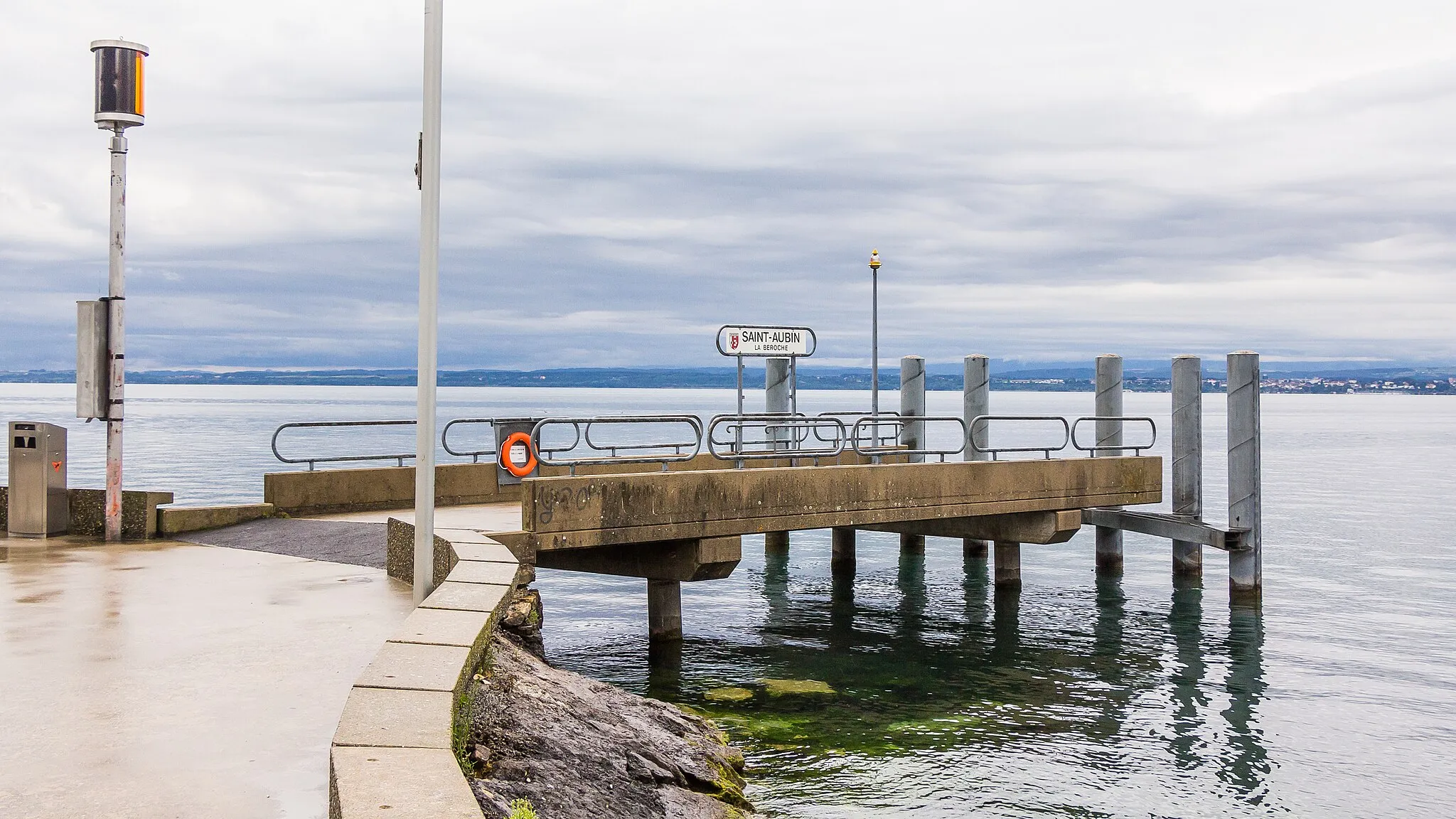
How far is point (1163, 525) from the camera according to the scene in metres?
21.4

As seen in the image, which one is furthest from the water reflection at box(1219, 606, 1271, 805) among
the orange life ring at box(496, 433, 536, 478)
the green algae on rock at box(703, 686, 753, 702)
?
the orange life ring at box(496, 433, 536, 478)

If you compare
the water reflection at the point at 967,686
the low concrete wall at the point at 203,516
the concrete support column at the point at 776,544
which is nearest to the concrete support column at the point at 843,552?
the water reflection at the point at 967,686

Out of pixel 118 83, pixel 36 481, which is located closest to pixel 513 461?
pixel 36 481

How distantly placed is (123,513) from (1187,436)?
623 inches

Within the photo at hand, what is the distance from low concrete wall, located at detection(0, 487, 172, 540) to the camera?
13.8 m

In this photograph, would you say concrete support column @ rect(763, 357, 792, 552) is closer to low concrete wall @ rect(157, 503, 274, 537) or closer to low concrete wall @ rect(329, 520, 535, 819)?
low concrete wall @ rect(157, 503, 274, 537)

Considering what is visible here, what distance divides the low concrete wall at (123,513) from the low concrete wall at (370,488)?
55.1 inches

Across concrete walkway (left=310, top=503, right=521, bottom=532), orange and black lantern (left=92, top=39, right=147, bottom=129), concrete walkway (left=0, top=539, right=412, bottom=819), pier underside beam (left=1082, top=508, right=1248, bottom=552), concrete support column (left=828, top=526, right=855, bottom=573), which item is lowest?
concrete support column (left=828, top=526, right=855, bottom=573)

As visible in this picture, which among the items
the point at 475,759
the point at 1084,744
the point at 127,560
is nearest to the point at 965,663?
the point at 1084,744

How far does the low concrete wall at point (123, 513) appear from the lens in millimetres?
13781

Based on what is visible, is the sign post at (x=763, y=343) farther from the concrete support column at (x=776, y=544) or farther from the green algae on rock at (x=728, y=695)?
the concrete support column at (x=776, y=544)

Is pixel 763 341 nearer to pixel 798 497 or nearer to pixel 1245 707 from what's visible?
pixel 798 497

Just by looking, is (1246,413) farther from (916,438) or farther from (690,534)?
(690,534)

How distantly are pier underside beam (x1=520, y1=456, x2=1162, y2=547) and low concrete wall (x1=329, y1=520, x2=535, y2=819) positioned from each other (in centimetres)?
442
